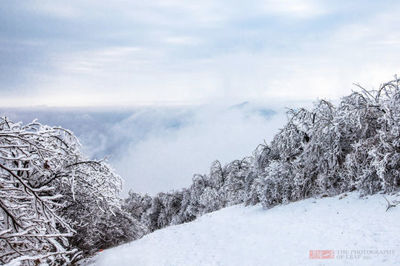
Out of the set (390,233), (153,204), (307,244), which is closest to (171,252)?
(307,244)

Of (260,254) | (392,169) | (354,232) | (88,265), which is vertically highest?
(392,169)

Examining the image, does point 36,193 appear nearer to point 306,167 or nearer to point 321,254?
point 321,254

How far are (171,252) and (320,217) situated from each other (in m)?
5.80

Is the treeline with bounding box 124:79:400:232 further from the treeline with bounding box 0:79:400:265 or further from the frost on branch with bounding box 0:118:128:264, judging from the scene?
the frost on branch with bounding box 0:118:128:264

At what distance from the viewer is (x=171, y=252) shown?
12516 mm

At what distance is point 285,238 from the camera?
1033 centimetres

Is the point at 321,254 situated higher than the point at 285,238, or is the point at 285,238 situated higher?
the point at 321,254

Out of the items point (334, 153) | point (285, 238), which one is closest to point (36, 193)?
point (285, 238)

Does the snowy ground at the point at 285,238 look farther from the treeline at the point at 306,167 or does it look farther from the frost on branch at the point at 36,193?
the frost on branch at the point at 36,193

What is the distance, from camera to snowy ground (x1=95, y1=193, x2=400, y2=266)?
8.20 metres

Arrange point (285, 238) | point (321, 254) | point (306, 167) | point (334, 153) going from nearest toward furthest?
point (321, 254) → point (285, 238) → point (334, 153) → point (306, 167)

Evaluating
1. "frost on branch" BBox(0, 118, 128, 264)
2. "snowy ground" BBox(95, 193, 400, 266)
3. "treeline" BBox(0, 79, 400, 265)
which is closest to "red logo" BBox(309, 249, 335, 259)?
"snowy ground" BBox(95, 193, 400, 266)

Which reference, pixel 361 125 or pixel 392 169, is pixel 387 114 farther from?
pixel 392 169

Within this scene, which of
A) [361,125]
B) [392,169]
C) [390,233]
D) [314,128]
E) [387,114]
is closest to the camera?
[390,233]
